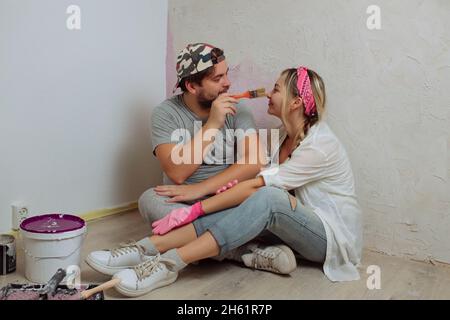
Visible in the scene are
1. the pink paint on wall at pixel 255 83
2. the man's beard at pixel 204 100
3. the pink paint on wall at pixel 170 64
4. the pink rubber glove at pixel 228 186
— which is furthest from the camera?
the pink paint on wall at pixel 170 64

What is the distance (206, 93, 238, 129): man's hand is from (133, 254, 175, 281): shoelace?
0.51 m

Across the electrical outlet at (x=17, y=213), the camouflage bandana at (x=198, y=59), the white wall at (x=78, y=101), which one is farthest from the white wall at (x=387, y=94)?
the electrical outlet at (x=17, y=213)

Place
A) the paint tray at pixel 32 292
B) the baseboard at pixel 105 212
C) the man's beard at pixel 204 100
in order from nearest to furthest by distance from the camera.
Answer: the paint tray at pixel 32 292 < the man's beard at pixel 204 100 < the baseboard at pixel 105 212

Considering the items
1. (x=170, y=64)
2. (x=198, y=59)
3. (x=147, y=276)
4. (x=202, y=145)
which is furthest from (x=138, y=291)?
(x=170, y=64)

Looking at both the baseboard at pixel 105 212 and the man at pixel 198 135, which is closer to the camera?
the man at pixel 198 135

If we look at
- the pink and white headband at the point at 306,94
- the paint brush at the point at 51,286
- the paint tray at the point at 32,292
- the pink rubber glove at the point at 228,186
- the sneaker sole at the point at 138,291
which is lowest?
the sneaker sole at the point at 138,291

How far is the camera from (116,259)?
5.06 ft

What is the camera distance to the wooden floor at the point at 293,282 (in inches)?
59.7

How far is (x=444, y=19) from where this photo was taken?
1.67 metres

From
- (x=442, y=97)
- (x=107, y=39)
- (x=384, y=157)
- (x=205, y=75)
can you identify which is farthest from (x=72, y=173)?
(x=442, y=97)

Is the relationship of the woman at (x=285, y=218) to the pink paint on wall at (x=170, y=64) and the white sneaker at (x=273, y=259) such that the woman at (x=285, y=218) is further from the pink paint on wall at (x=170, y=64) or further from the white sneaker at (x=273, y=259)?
the pink paint on wall at (x=170, y=64)

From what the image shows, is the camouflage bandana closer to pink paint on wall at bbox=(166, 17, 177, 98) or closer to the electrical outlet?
pink paint on wall at bbox=(166, 17, 177, 98)

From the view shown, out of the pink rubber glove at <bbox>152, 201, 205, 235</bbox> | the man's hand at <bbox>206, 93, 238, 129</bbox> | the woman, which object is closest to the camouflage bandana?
the man's hand at <bbox>206, 93, 238, 129</bbox>

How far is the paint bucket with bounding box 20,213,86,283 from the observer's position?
1504 millimetres
